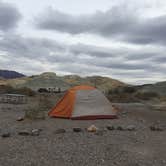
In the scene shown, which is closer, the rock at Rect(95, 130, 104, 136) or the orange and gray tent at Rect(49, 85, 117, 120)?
the rock at Rect(95, 130, 104, 136)

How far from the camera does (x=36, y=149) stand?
8.13 metres

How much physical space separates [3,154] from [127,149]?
3.20m

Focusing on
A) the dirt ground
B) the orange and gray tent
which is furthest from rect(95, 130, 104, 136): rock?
the orange and gray tent

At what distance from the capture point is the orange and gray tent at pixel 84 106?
14.4m

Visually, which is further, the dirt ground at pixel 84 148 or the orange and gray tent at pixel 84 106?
the orange and gray tent at pixel 84 106

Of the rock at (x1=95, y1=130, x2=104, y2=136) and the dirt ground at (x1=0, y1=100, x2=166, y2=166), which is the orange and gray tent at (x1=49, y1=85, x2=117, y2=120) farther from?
the rock at (x1=95, y1=130, x2=104, y2=136)

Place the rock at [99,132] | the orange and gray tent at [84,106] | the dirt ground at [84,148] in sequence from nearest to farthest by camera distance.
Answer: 1. the dirt ground at [84,148]
2. the rock at [99,132]
3. the orange and gray tent at [84,106]

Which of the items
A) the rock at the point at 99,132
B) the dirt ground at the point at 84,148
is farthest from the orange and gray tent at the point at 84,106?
the rock at the point at 99,132

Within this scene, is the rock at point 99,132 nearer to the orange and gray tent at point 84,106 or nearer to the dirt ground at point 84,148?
the dirt ground at point 84,148

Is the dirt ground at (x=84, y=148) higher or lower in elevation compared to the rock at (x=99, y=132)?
lower

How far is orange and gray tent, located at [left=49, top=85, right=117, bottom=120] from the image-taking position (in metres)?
14.4

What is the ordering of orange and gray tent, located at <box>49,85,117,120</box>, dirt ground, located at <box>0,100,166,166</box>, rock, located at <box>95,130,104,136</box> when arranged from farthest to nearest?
orange and gray tent, located at <box>49,85,117,120</box> < rock, located at <box>95,130,104,136</box> < dirt ground, located at <box>0,100,166,166</box>

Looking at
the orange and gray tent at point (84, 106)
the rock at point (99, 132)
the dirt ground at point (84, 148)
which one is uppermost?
the orange and gray tent at point (84, 106)

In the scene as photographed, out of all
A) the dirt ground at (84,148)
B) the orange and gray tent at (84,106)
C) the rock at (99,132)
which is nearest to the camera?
the dirt ground at (84,148)
